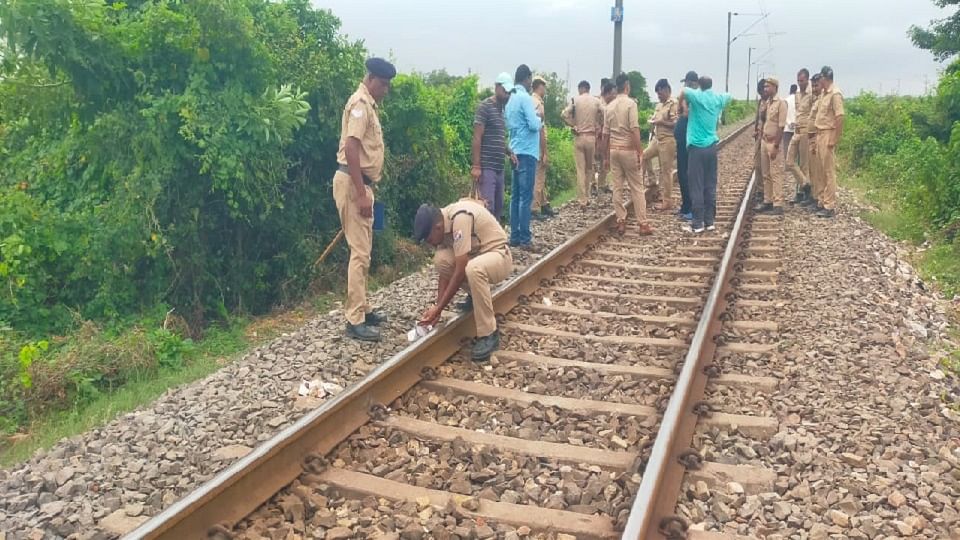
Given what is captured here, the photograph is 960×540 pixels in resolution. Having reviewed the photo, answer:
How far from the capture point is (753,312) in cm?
607

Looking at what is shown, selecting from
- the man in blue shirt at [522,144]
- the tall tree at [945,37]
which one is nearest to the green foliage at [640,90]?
the tall tree at [945,37]

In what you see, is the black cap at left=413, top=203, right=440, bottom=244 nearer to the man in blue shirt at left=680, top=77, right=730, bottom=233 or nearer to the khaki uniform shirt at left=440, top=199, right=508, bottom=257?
the khaki uniform shirt at left=440, top=199, right=508, bottom=257

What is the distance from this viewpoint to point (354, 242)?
223 inches

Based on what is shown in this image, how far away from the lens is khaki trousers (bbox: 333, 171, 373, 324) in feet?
18.4

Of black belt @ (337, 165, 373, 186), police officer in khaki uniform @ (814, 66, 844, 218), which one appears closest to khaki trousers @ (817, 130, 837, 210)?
police officer in khaki uniform @ (814, 66, 844, 218)

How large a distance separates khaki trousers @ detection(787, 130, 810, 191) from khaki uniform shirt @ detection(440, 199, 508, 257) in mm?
7321

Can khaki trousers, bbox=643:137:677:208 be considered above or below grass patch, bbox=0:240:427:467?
above

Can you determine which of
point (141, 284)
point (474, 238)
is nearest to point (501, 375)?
point (474, 238)

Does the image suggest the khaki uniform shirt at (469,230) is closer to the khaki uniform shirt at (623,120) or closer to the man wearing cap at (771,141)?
the khaki uniform shirt at (623,120)

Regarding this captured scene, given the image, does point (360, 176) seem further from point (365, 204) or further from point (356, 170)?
point (365, 204)

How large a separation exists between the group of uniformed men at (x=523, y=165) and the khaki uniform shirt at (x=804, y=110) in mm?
18

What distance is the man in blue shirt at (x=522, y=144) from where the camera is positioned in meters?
8.70

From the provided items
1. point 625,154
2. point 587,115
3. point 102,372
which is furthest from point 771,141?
point 102,372

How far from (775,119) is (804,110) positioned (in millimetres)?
674
